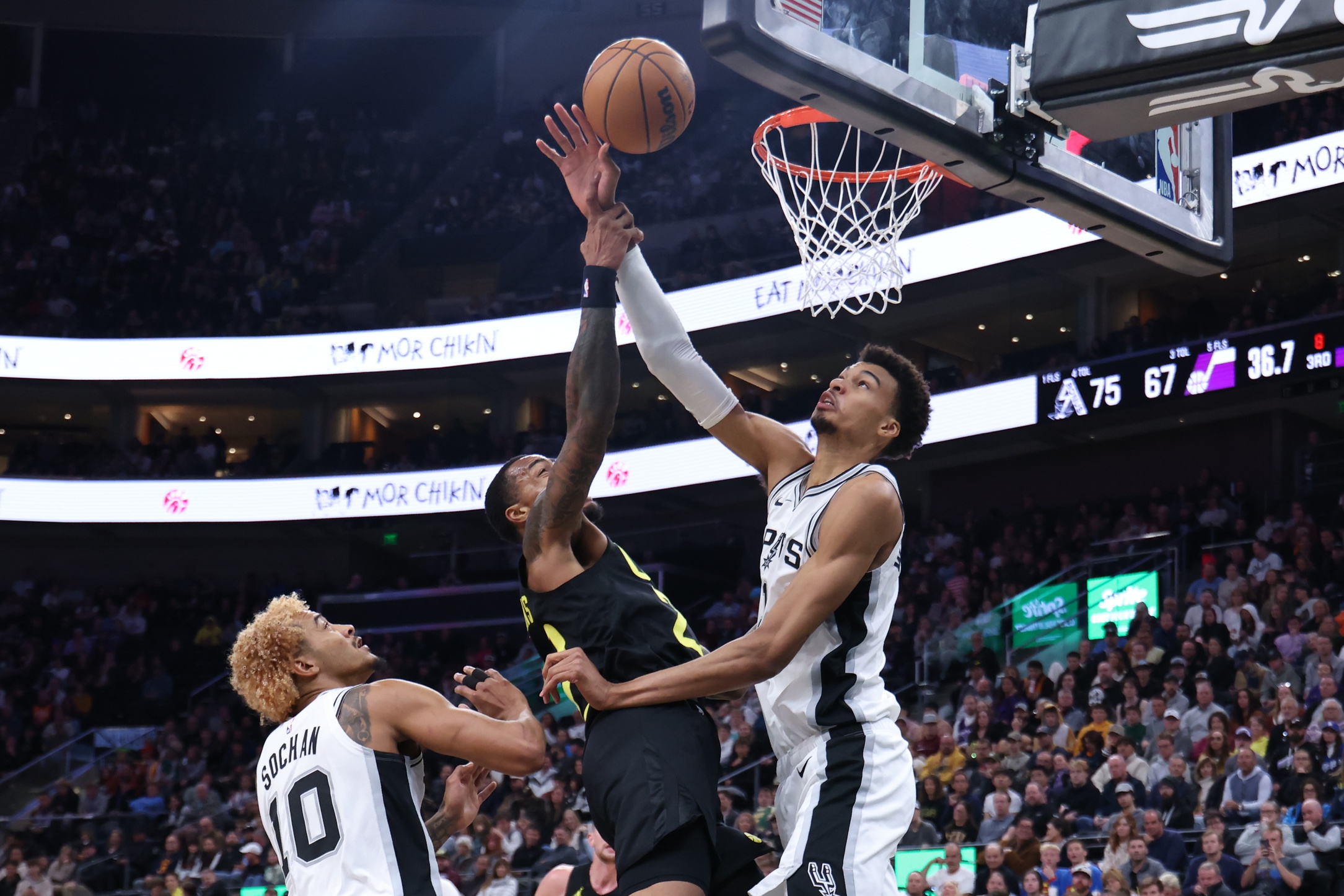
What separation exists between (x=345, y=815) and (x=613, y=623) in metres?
0.80

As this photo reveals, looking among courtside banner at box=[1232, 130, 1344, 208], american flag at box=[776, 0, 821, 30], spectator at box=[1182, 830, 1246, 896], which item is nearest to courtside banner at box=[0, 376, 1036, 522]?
courtside banner at box=[1232, 130, 1344, 208]

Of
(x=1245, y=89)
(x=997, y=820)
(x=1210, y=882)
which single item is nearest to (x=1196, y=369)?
(x=997, y=820)

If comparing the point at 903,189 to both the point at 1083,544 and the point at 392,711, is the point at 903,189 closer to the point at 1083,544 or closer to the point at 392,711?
the point at 392,711

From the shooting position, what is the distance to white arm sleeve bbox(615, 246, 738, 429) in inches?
159

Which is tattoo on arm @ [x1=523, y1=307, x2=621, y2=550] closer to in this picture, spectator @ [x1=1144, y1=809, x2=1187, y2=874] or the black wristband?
the black wristband

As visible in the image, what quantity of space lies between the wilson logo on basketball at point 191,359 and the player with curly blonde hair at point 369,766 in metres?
21.7

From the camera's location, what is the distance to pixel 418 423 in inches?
1098

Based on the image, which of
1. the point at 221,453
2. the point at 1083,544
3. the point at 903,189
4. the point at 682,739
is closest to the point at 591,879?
the point at 682,739

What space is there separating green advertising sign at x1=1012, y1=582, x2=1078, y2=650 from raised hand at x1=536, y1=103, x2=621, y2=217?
11.3 m

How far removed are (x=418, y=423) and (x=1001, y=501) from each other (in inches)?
458

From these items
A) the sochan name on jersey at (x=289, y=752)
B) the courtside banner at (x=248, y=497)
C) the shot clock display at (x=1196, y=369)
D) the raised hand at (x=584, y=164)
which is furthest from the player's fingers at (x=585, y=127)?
the courtside banner at (x=248, y=497)

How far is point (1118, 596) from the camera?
1536 cm

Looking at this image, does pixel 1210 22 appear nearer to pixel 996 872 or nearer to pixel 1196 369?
pixel 996 872

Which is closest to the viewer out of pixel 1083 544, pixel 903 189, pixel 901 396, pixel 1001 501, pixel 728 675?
pixel 728 675
